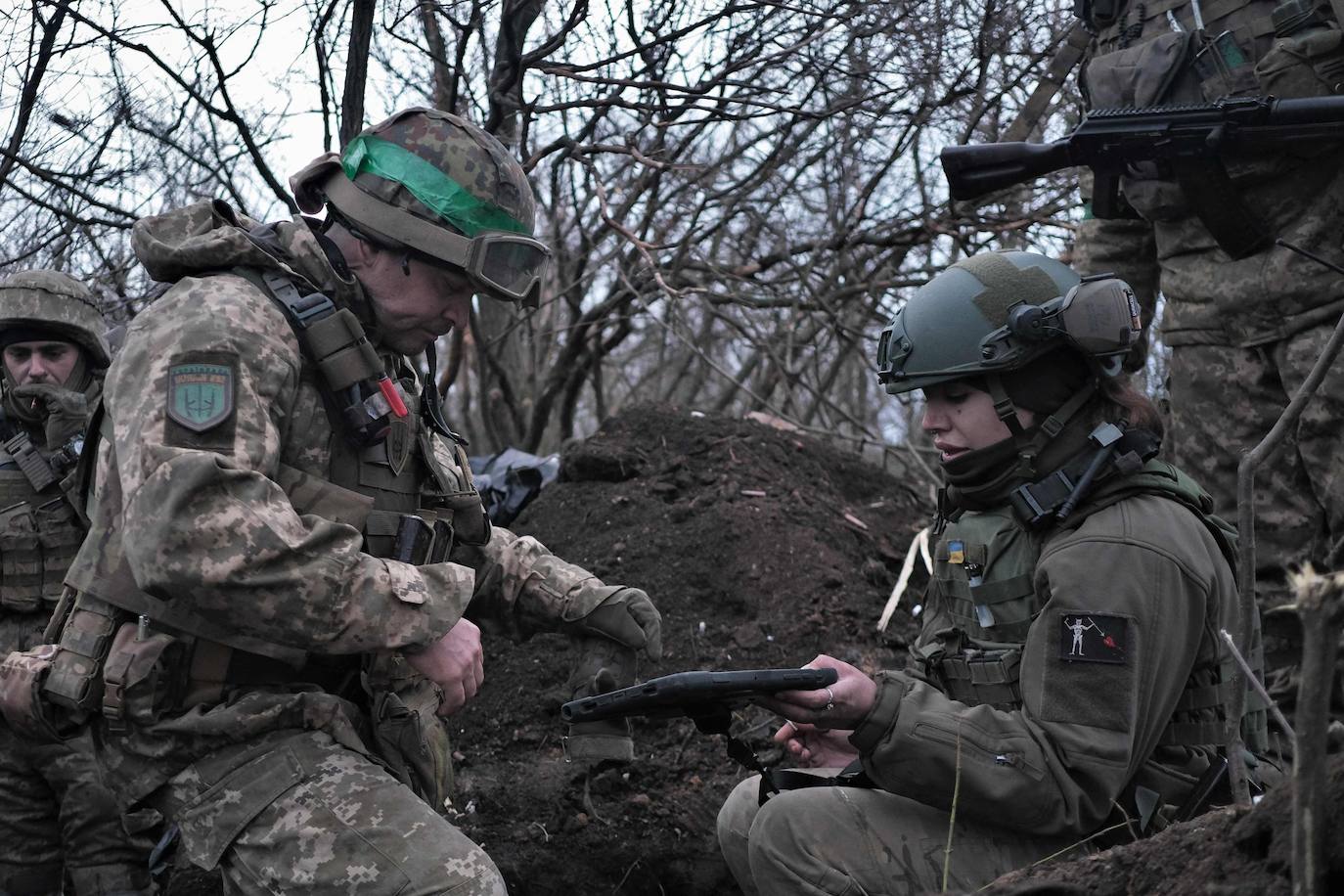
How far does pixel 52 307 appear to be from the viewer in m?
4.73

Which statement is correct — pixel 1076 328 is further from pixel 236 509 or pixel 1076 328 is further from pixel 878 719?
pixel 236 509

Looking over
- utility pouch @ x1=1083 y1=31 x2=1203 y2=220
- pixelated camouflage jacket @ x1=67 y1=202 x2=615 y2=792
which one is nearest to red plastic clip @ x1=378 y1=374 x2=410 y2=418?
pixelated camouflage jacket @ x1=67 y1=202 x2=615 y2=792

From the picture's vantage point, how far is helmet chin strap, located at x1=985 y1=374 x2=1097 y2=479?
2.81 metres

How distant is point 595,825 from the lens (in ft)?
14.1

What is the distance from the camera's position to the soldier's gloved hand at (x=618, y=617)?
3203mm

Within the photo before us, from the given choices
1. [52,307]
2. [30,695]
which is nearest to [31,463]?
[52,307]

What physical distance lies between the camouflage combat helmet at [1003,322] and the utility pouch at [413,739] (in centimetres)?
141

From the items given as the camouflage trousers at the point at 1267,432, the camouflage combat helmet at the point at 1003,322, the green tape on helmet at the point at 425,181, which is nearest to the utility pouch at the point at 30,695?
the green tape on helmet at the point at 425,181

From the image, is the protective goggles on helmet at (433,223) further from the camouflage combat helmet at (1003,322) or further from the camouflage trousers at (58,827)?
the camouflage trousers at (58,827)

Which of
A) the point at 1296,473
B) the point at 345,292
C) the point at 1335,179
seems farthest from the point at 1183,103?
the point at 345,292

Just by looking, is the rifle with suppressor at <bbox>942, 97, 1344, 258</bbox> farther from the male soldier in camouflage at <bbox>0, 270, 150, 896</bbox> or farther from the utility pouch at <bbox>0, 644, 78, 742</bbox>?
the male soldier in camouflage at <bbox>0, 270, 150, 896</bbox>

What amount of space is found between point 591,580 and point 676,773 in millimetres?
1541

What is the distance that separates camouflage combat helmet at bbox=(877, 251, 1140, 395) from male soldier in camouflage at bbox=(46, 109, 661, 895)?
0.95 metres

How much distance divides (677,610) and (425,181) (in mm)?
2905
